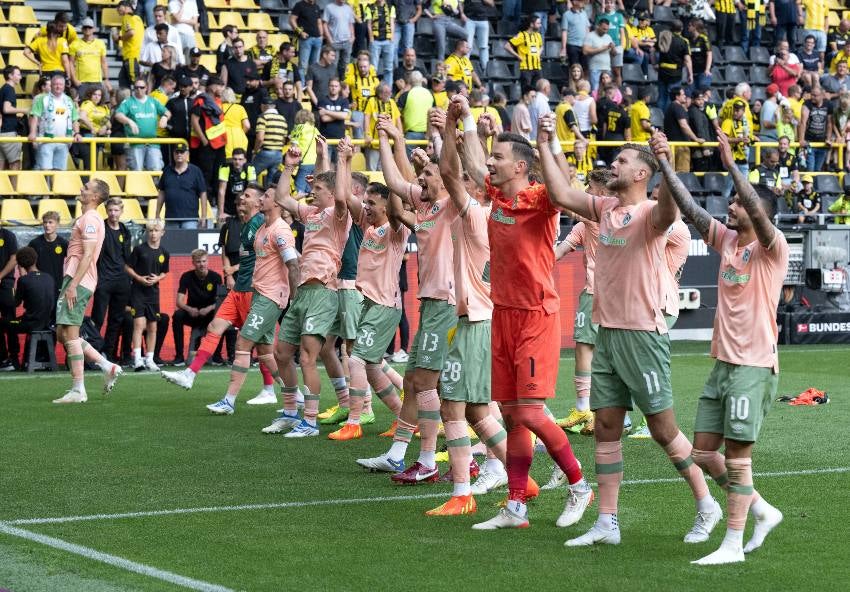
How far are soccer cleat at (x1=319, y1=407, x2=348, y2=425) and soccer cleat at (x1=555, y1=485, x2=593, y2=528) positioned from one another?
209 inches

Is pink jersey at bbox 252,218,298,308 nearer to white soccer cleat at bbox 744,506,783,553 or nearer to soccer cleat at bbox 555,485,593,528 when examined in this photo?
soccer cleat at bbox 555,485,593,528

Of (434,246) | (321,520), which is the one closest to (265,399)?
(434,246)

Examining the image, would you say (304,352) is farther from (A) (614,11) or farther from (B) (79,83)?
(A) (614,11)

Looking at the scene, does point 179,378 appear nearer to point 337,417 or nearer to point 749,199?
point 337,417

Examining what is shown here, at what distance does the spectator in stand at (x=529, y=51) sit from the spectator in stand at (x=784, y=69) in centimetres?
542

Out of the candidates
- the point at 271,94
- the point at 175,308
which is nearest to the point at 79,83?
the point at 271,94

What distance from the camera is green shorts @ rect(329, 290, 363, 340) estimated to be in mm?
12664

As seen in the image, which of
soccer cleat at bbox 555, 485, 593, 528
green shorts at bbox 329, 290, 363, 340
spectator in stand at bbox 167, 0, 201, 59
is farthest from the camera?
spectator in stand at bbox 167, 0, 201, 59

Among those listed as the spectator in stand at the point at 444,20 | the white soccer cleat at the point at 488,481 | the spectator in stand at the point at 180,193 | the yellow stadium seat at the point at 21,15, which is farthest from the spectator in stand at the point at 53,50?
the white soccer cleat at the point at 488,481

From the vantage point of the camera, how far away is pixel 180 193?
2066 cm

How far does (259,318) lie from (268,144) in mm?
8725

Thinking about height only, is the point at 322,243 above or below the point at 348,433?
above

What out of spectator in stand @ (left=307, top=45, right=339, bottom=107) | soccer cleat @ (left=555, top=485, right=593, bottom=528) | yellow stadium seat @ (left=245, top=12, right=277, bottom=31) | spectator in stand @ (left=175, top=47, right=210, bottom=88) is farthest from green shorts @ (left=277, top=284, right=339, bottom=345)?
yellow stadium seat @ (left=245, top=12, right=277, bottom=31)

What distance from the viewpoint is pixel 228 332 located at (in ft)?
65.1
